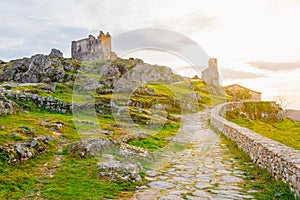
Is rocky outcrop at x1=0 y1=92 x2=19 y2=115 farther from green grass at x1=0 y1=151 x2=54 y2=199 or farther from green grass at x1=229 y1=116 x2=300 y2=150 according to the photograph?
green grass at x1=229 y1=116 x2=300 y2=150

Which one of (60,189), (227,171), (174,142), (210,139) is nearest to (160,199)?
(60,189)

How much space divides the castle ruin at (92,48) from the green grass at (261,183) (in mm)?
117767

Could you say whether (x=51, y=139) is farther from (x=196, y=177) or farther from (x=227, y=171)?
(x=227, y=171)

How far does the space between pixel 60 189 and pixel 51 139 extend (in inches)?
218

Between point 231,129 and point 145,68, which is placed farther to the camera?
point 145,68

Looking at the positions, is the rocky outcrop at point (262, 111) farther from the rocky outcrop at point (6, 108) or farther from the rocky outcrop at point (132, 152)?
the rocky outcrop at point (6, 108)

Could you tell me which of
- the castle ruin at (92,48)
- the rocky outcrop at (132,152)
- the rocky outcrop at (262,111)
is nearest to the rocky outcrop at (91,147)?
the rocky outcrop at (132,152)

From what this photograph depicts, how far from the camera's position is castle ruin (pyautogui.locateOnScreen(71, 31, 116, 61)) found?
Answer: 12688 centimetres

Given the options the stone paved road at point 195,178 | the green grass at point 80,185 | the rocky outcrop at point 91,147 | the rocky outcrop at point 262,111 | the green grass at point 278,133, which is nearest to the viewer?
the green grass at point 80,185

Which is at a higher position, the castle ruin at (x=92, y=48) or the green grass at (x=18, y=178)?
the castle ruin at (x=92, y=48)

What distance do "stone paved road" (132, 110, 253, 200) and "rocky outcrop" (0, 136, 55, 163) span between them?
4.71 meters

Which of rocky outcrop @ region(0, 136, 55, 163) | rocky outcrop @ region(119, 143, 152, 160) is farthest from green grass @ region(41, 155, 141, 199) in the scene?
rocky outcrop @ region(119, 143, 152, 160)

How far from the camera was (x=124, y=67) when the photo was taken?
7031 centimetres

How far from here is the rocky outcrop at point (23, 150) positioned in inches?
397
